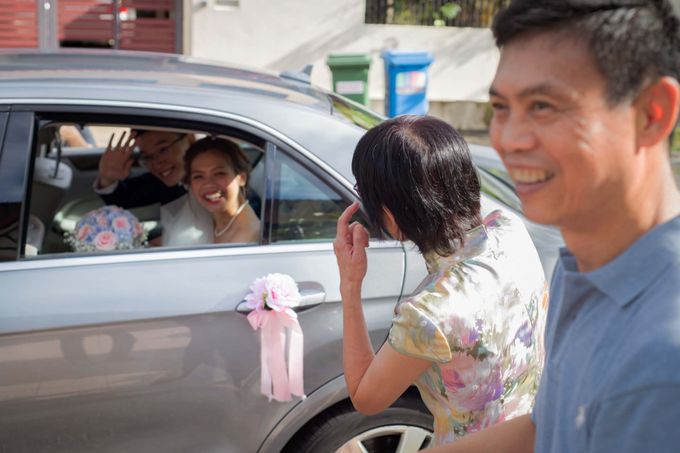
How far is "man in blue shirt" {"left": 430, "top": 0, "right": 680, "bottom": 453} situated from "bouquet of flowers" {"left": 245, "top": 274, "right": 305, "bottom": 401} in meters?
1.60

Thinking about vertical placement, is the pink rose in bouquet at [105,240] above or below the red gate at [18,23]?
below

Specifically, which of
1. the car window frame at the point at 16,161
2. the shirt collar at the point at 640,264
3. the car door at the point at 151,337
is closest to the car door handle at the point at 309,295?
the car door at the point at 151,337

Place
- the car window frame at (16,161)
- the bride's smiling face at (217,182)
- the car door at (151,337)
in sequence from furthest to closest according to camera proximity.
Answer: the bride's smiling face at (217,182) < the car window frame at (16,161) < the car door at (151,337)

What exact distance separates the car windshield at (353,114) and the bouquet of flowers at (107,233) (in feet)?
2.80

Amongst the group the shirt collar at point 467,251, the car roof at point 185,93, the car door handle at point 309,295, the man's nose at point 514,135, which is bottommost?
the car door handle at point 309,295

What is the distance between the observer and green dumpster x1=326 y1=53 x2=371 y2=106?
29.6 feet

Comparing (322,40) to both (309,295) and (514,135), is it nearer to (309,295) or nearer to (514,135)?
(309,295)

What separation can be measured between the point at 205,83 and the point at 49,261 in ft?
2.62

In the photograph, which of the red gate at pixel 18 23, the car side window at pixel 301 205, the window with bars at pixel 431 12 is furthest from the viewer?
the window with bars at pixel 431 12

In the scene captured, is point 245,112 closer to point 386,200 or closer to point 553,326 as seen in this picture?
point 386,200

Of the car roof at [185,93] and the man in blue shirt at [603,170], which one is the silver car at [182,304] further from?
the man in blue shirt at [603,170]

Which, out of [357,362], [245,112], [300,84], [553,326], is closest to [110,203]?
[300,84]

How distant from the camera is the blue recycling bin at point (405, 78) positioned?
29.9 ft

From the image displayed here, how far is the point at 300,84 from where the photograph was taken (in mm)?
3578
